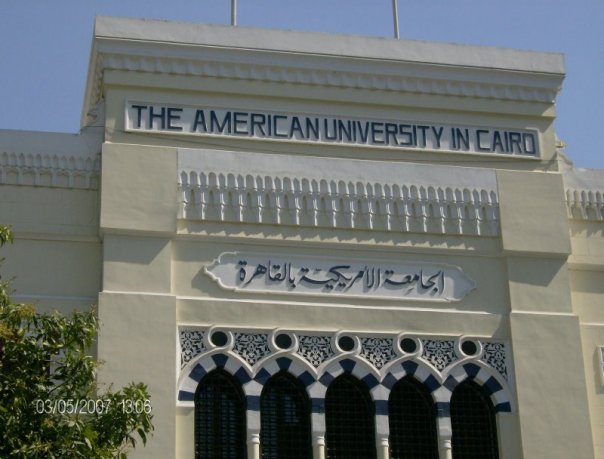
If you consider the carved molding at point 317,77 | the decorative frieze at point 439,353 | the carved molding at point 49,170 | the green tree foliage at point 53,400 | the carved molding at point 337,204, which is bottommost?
the green tree foliage at point 53,400

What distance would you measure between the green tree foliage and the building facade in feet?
10.3

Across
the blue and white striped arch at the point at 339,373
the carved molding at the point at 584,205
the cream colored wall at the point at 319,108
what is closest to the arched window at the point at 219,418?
the blue and white striped arch at the point at 339,373

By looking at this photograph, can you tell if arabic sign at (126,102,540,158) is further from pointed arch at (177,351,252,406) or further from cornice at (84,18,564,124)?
pointed arch at (177,351,252,406)

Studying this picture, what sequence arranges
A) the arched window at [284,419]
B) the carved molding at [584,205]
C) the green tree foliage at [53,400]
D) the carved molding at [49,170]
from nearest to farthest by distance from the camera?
the green tree foliage at [53,400] → the arched window at [284,419] → the carved molding at [49,170] → the carved molding at [584,205]

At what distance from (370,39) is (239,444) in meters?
6.18

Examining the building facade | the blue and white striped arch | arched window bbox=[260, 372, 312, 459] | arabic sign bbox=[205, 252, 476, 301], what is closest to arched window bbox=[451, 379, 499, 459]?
the building facade

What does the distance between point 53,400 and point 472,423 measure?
6.79 meters

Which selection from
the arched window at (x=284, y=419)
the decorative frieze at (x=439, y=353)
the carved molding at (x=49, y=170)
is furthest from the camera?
the decorative frieze at (x=439, y=353)

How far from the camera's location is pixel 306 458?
16.9m

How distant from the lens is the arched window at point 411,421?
17.3m

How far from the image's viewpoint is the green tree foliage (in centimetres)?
1234

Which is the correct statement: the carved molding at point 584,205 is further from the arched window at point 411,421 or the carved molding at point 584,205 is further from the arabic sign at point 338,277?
the arched window at point 411,421

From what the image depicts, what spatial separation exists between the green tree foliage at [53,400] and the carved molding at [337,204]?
452cm

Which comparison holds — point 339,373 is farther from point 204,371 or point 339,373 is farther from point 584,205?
point 584,205
